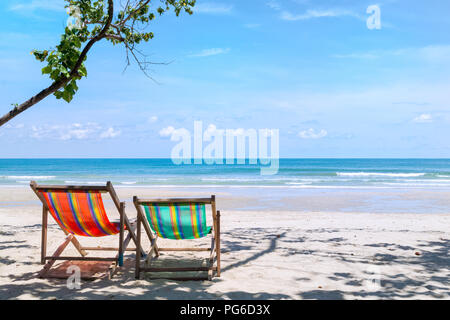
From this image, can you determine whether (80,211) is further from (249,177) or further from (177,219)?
(249,177)

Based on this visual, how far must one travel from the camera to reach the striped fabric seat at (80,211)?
416 cm

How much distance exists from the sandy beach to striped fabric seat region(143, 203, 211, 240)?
59cm

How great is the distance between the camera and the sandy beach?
3.77 metres

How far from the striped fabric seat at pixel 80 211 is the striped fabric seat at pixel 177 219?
45 centimetres

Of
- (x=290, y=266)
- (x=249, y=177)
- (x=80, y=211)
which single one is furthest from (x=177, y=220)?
(x=249, y=177)

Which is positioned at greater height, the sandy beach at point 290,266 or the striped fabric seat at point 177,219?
the striped fabric seat at point 177,219

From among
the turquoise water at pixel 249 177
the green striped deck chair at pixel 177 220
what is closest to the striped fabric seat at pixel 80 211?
the green striped deck chair at pixel 177 220

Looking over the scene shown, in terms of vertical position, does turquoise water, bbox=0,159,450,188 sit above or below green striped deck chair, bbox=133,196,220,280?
below

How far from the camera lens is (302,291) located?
380 cm

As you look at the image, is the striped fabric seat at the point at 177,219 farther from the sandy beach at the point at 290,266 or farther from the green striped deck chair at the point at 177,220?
the sandy beach at the point at 290,266

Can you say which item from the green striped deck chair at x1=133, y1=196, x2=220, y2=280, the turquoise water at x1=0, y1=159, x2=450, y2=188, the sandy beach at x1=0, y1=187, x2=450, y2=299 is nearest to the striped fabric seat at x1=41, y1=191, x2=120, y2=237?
the green striped deck chair at x1=133, y1=196, x2=220, y2=280

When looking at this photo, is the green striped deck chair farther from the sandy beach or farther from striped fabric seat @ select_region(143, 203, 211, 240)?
the sandy beach

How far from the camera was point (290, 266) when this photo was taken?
15.6ft
